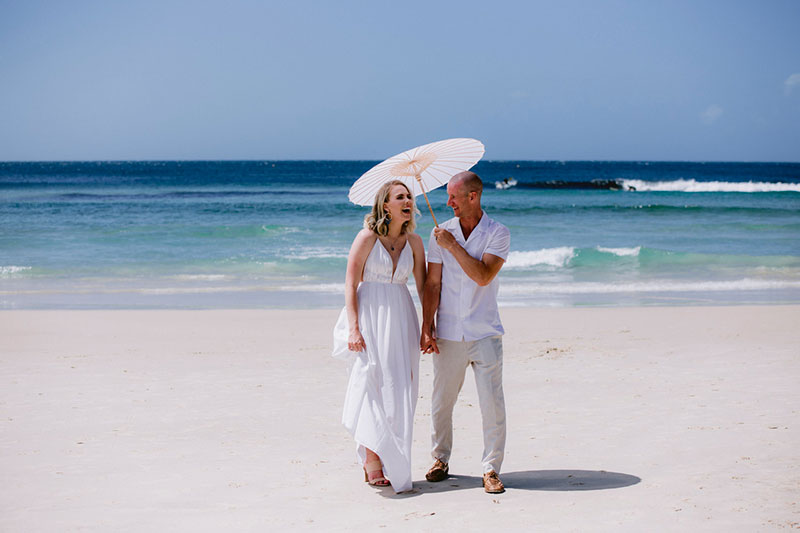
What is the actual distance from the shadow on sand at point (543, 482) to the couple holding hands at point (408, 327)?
6.5 inches

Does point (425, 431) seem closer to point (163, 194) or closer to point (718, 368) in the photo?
point (718, 368)

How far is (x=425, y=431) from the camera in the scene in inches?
219

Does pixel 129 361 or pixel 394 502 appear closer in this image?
pixel 394 502

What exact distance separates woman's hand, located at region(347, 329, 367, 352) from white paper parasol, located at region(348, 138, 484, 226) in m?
0.85

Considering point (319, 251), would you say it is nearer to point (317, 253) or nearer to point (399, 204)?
point (317, 253)

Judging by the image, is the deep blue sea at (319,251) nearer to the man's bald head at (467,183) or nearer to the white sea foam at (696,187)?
the man's bald head at (467,183)

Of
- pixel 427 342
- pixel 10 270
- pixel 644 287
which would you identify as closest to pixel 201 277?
pixel 10 270

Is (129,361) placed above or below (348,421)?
below

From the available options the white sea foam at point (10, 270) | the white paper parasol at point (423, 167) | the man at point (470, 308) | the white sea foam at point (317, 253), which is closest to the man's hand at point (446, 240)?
the man at point (470, 308)

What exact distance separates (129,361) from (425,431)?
3.78 metres

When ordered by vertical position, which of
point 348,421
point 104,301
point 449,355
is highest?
point 449,355

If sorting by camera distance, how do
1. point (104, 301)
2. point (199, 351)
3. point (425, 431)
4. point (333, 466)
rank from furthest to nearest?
point (104, 301)
point (199, 351)
point (425, 431)
point (333, 466)

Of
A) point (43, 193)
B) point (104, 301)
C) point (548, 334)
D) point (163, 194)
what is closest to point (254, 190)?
point (163, 194)

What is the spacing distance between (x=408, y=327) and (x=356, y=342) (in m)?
0.32
